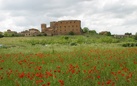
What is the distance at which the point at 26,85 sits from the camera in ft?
20.4

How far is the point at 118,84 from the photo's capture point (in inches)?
260

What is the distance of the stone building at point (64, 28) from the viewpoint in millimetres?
145000

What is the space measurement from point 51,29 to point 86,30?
1470 inches

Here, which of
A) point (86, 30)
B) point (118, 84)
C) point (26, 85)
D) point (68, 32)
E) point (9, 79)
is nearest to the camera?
point (26, 85)

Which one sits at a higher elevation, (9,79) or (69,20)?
(69,20)

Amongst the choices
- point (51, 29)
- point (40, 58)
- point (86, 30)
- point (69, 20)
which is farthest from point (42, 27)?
point (40, 58)

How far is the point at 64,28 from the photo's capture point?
483 ft

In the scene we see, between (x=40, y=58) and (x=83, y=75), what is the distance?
19.9 ft

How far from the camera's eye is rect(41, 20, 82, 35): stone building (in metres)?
145

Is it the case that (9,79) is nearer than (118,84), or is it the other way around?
(118,84)

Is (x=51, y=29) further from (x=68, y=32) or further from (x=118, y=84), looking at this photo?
(x=118, y=84)

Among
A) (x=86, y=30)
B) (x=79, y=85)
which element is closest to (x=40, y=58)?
(x=79, y=85)

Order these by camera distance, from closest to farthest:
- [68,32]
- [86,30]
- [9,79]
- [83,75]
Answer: [9,79] < [83,75] < [68,32] < [86,30]

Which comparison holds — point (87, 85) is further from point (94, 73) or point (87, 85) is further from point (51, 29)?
point (51, 29)
